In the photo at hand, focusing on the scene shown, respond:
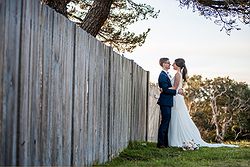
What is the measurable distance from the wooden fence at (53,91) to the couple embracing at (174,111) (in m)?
2.72

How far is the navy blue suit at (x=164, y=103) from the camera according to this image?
36.1 feet

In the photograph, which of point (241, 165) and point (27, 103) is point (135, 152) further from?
point (27, 103)

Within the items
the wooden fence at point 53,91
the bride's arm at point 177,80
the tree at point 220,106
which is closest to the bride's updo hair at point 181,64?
the bride's arm at point 177,80

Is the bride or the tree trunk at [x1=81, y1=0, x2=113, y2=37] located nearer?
the bride

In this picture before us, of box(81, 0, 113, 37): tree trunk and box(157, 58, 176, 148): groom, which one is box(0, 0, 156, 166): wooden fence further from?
box(81, 0, 113, 37): tree trunk

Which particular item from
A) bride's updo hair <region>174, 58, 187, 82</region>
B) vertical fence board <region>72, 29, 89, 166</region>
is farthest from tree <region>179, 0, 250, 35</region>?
vertical fence board <region>72, 29, 89, 166</region>

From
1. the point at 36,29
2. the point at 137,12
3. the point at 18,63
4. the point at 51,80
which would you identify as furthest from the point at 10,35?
the point at 137,12

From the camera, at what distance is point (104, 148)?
24.4ft

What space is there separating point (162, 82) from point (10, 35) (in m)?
7.25

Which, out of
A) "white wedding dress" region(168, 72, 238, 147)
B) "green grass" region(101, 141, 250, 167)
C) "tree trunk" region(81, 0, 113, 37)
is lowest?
"green grass" region(101, 141, 250, 167)

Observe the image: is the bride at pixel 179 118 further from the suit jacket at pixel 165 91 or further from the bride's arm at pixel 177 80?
the suit jacket at pixel 165 91

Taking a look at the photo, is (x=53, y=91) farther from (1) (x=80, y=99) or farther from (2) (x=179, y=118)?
(2) (x=179, y=118)

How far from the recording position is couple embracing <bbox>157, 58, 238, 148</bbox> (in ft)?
36.4

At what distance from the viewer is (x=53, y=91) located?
16.4 feet
